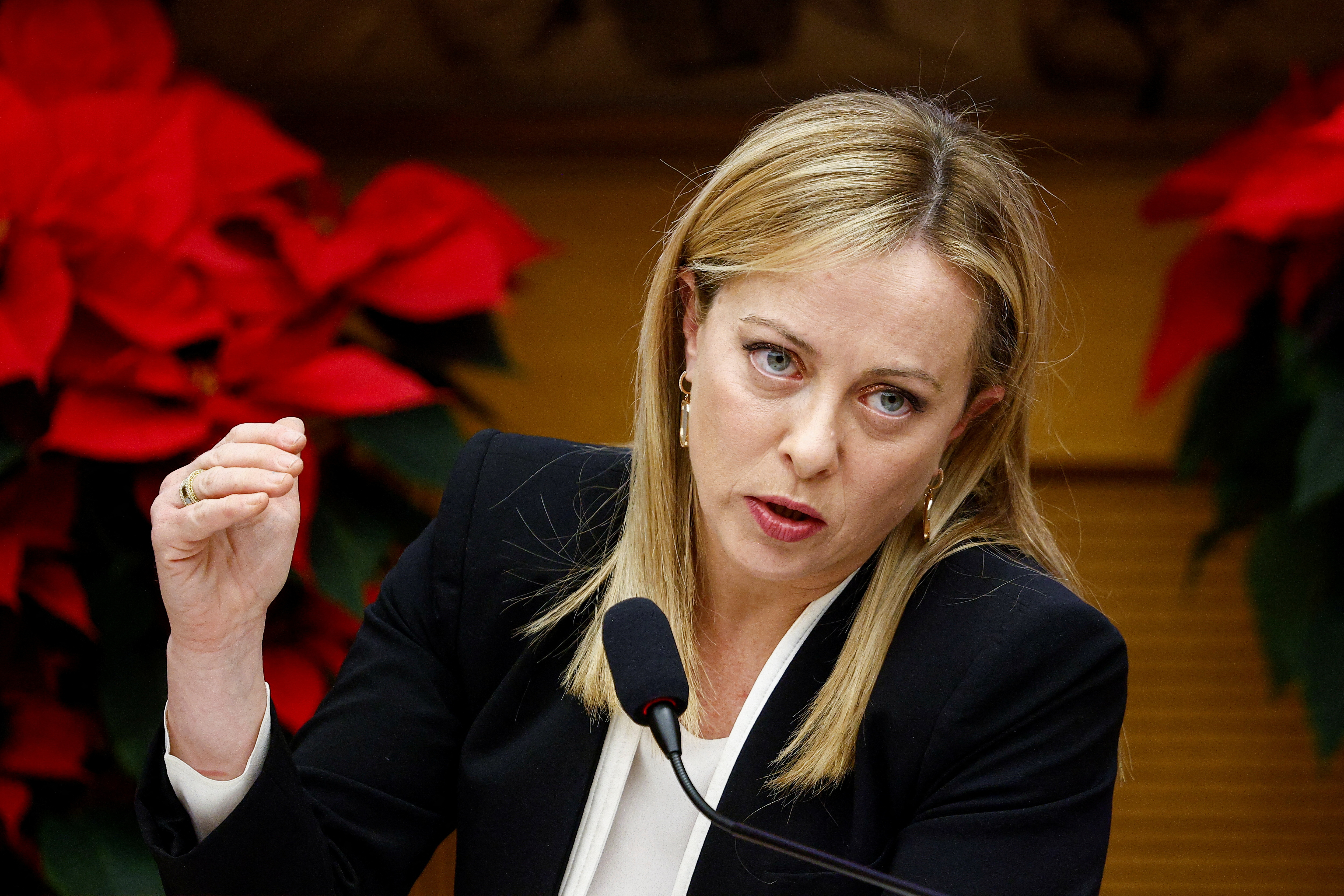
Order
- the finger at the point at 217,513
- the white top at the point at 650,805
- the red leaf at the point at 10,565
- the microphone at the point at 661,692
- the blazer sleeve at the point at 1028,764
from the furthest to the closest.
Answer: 1. the red leaf at the point at 10,565
2. the white top at the point at 650,805
3. the blazer sleeve at the point at 1028,764
4. the finger at the point at 217,513
5. the microphone at the point at 661,692

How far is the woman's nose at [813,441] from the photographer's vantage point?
1.07 m

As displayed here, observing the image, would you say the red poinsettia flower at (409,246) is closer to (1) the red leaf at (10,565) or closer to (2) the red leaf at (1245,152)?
(1) the red leaf at (10,565)

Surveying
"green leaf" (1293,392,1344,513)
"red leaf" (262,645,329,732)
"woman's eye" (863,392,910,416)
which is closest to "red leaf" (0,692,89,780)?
"red leaf" (262,645,329,732)

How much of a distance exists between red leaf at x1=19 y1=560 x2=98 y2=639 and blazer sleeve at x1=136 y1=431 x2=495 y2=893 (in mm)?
538

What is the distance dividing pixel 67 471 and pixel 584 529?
0.76 m

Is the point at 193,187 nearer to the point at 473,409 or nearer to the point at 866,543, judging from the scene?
the point at 473,409

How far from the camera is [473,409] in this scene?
6.72ft

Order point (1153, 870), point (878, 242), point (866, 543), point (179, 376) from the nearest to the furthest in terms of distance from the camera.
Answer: point (878, 242) < point (866, 543) < point (179, 376) < point (1153, 870)

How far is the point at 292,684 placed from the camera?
1.77 metres

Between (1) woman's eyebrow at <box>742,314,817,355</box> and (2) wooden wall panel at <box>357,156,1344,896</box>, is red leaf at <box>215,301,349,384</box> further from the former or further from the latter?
(1) woman's eyebrow at <box>742,314,817,355</box>

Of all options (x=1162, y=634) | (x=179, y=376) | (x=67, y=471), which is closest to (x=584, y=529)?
(x=179, y=376)

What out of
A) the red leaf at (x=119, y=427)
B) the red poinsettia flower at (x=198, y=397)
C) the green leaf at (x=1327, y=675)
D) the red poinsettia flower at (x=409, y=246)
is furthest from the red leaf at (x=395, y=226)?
the green leaf at (x=1327, y=675)

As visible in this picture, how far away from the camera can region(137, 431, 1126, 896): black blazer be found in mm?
1087

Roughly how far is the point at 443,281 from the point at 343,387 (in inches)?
9.6
